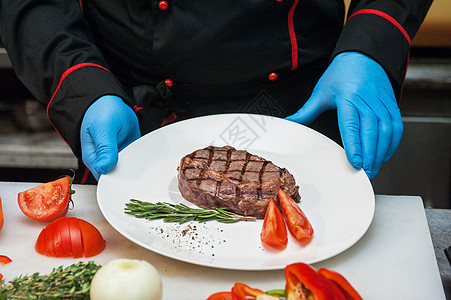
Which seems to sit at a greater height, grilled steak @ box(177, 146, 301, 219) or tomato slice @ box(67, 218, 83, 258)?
tomato slice @ box(67, 218, 83, 258)

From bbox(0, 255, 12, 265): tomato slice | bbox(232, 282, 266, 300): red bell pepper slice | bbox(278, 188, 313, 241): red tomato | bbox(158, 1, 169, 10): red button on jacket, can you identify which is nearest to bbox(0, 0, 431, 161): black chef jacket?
bbox(158, 1, 169, 10): red button on jacket

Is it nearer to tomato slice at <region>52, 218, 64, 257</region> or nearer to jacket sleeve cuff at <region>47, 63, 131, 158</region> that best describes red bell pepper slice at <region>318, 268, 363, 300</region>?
tomato slice at <region>52, 218, 64, 257</region>

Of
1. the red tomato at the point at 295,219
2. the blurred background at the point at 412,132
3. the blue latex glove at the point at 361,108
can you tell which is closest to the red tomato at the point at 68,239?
the red tomato at the point at 295,219

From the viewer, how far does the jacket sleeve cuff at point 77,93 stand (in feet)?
7.43

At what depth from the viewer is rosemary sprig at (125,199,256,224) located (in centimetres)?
190

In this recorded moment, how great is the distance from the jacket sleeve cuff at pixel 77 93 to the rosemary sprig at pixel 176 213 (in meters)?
0.55

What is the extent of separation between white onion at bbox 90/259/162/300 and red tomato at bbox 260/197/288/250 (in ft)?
1.78

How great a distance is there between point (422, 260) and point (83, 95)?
156 centimetres

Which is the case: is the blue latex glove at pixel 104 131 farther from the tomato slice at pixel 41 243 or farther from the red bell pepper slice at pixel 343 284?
the red bell pepper slice at pixel 343 284

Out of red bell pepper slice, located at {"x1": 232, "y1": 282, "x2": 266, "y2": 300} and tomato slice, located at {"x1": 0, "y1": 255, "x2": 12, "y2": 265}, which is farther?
tomato slice, located at {"x1": 0, "y1": 255, "x2": 12, "y2": 265}

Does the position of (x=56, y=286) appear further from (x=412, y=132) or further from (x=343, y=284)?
(x=412, y=132)

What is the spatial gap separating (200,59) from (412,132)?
2.07 metres

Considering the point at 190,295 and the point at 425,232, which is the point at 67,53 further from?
the point at 425,232

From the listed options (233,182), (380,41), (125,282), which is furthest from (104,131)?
(380,41)
